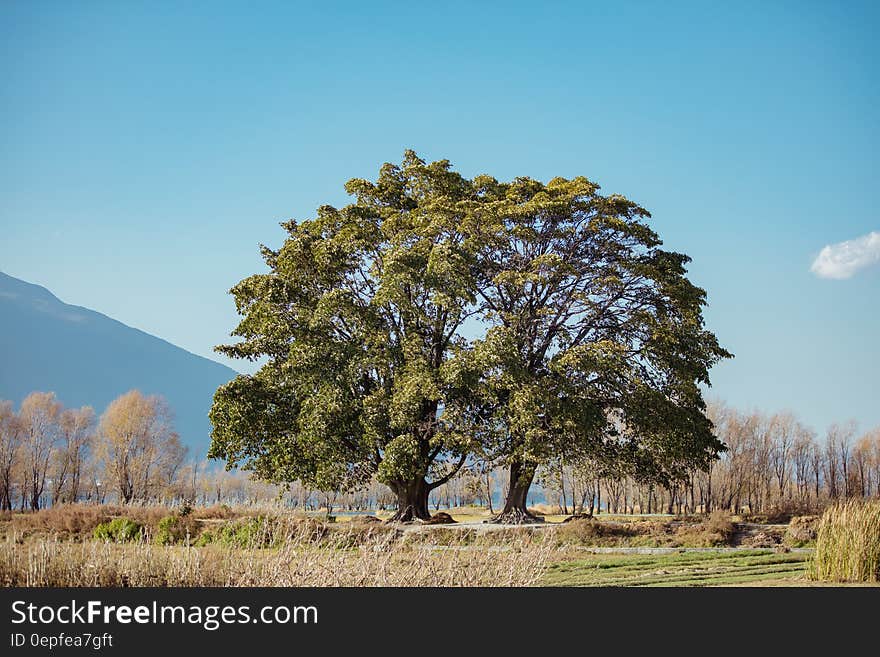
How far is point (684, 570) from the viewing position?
1306 cm

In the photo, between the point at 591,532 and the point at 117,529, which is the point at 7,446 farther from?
the point at 591,532

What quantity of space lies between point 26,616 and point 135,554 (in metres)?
1.46

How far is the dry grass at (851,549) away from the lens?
10.9 metres

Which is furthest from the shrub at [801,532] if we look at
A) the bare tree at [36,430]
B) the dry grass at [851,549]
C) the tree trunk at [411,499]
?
the bare tree at [36,430]

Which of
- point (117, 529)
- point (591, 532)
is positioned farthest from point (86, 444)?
point (591, 532)

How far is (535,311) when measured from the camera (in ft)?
75.3

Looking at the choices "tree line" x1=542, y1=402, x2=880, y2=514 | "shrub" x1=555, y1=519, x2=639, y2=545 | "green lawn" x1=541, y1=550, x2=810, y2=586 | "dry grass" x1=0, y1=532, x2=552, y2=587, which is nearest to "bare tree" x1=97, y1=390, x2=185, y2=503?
"tree line" x1=542, y1=402, x2=880, y2=514

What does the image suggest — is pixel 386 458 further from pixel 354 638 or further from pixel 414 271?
pixel 354 638

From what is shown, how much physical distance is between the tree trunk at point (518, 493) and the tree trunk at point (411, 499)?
2.37 metres

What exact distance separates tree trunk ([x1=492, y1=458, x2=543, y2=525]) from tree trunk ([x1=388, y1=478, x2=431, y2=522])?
237 centimetres

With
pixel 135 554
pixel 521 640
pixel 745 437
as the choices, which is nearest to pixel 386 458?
pixel 135 554

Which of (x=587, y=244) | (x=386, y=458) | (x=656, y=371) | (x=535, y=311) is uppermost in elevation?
(x=587, y=244)

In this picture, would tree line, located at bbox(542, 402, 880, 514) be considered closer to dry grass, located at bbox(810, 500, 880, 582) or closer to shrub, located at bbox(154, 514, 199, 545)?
shrub, located at bbox(154, 514, 199, 545)

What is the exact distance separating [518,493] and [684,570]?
1025 cm
